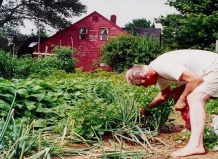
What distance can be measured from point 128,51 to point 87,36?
10.3 m

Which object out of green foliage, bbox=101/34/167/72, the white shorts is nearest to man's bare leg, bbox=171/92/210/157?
the white shorts

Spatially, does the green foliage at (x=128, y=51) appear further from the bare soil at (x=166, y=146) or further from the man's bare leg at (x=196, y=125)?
the man's bare leg at (x=196, y=125)

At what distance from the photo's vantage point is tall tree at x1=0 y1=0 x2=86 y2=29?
38881mm

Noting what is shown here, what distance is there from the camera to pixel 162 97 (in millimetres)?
4527

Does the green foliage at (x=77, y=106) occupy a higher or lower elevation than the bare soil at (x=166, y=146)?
higher

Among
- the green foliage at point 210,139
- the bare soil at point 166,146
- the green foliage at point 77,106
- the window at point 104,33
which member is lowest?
the bare soil at point 166,146

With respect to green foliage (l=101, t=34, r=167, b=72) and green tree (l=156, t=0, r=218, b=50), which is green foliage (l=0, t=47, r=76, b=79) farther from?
green tree (l=156, t=0, r=218, b=50)

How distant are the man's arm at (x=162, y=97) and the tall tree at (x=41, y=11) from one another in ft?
113

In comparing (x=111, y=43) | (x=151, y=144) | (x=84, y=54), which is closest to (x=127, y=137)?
(x=151, y=144)

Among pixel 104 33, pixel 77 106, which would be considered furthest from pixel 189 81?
pixel 104 33

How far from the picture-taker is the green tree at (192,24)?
1002 inches

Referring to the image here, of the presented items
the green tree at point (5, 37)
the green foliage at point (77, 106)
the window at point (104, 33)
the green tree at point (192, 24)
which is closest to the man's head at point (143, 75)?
the green foliage at point (77, 106)

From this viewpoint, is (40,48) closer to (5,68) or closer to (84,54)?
(84,54)

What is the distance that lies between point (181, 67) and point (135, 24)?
87038mm
